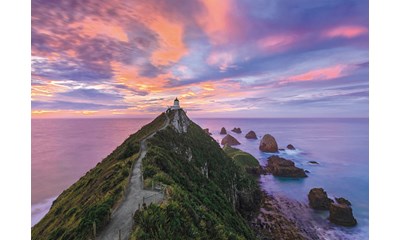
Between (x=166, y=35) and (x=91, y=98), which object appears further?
(x=91, y=98)

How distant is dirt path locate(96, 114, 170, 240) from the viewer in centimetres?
745

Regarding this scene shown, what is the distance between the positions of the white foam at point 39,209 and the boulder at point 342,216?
33.6m

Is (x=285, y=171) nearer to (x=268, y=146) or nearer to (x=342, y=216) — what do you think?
(x=342, y=216)

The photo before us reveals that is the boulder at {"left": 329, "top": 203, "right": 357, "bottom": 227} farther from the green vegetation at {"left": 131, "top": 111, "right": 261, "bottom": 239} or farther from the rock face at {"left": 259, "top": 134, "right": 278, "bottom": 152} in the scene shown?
the rock face at {"left": 259, "top": 134, "right": 278, "bottom": 152}

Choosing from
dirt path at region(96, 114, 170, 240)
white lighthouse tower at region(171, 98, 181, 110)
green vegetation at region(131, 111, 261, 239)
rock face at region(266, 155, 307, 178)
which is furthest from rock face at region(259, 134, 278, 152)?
dirt path at region(96, 114, 170, 240)

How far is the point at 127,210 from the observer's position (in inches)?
348

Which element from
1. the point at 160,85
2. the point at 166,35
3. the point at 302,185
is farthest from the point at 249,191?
the point at 166,35

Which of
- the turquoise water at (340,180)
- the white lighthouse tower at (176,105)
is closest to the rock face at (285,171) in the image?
the turquoise water at (340,180)

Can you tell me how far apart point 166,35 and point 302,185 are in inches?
1502

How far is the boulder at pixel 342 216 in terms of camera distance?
2684cm

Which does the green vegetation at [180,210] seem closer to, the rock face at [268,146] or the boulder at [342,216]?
the boulder at [342,216]
